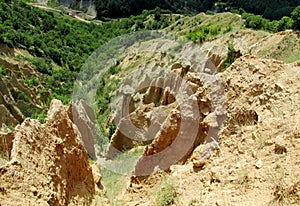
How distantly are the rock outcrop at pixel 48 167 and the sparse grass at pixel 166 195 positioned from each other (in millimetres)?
1631

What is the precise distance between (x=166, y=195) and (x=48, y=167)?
6.78 feet

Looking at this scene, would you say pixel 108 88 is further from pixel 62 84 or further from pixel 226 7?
pixel 226 7

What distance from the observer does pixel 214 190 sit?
5.49m

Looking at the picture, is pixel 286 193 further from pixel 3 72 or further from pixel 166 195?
pixel 3 72

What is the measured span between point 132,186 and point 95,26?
76.1 meters

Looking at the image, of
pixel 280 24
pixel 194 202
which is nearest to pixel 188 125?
pixel 194 202

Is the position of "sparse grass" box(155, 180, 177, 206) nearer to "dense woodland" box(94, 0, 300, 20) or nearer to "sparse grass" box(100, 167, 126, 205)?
"sparse grass" box(100, 167, 126, 205)

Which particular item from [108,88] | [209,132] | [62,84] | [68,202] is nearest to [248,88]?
[209,132]

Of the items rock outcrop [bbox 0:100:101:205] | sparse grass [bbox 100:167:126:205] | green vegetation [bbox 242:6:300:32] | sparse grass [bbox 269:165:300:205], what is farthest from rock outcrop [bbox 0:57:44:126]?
sparse grass [bbox 269:165:300:205]

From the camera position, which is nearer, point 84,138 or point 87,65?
point 84,138

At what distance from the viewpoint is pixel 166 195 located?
6.13 metres

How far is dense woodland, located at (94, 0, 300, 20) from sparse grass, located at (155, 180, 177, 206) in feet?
284

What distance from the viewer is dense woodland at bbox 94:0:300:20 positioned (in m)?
89.4

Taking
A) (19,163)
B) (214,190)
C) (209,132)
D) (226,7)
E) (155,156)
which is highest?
(19,163)
